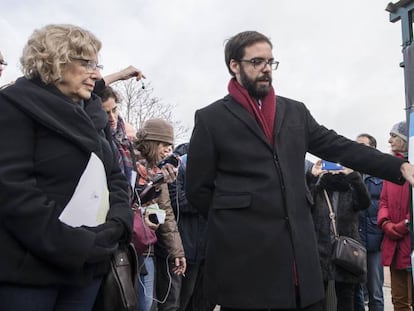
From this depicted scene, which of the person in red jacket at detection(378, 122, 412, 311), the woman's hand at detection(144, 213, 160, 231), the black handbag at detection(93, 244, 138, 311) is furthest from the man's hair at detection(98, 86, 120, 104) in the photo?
the person in red jacket at detection(378, 122, 412, 311)

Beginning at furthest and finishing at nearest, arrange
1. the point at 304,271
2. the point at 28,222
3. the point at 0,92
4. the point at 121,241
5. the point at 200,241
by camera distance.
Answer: the point at 200,241
the point at 304,271
the point at 121,241
the point at 0,92
the point at 28,222

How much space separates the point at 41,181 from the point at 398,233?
3953 millimetres

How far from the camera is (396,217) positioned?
5.19 meters

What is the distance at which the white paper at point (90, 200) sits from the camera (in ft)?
6.90

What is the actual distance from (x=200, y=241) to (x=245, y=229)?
2247 millimetres

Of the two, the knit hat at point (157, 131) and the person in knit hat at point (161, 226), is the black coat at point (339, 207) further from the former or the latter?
the knit hat at point (157, 131)

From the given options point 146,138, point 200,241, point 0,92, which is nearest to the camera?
point 0,92

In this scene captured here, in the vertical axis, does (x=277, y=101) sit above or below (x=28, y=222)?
above

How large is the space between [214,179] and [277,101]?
543mm

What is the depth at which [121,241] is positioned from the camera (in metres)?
2.36

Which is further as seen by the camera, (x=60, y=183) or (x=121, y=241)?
(x=121, y=241)

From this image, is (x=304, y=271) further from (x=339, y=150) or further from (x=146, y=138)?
(x=146, y=138)

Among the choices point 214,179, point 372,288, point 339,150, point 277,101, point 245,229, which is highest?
point 277,101

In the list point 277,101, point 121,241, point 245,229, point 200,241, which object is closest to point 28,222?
point 121,241
